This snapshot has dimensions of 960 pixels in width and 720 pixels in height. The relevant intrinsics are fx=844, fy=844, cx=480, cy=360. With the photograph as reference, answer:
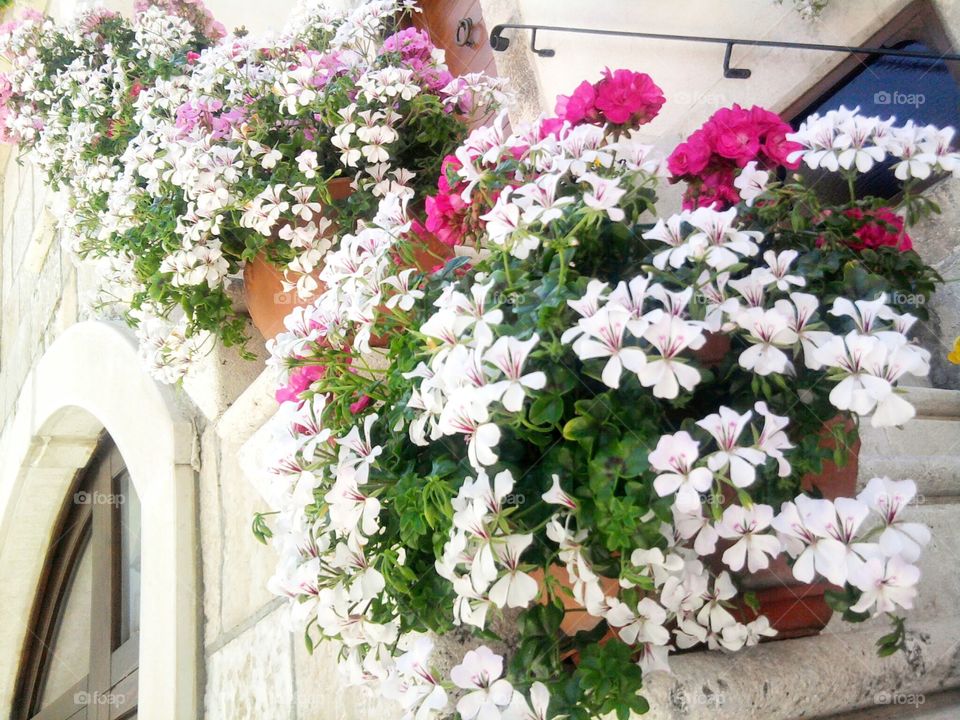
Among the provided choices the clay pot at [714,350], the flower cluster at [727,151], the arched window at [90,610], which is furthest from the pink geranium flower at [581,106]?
the arched window at [90,610]

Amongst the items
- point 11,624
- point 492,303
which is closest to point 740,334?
point 492,303

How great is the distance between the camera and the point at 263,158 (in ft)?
5.34

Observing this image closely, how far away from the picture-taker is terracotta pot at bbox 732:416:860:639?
0.93m

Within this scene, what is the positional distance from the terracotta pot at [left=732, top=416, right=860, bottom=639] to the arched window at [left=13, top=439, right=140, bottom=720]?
262 cm

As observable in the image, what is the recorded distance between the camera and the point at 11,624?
4004 mm

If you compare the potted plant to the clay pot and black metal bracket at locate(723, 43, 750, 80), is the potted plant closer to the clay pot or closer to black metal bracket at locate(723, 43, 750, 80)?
the clay pot

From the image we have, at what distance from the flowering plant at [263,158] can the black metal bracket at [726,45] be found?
465 millimetres

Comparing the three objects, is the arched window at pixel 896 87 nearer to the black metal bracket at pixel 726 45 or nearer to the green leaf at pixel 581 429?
the black metal bracket at pixel 726 45

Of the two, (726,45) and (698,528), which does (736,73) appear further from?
(698,528)

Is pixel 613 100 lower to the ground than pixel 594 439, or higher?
higher

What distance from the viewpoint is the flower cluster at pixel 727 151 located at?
1180mm

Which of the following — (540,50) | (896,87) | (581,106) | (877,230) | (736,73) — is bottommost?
(877,230)

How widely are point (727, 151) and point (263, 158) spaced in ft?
2.93

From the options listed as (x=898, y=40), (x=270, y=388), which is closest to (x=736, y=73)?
(x=898, y=40)
